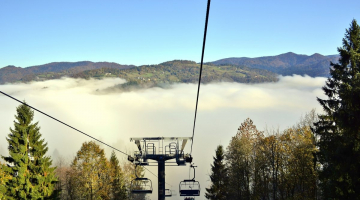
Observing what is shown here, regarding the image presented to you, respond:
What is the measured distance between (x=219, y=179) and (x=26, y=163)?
103 feet

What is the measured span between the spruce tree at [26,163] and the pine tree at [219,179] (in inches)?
1111

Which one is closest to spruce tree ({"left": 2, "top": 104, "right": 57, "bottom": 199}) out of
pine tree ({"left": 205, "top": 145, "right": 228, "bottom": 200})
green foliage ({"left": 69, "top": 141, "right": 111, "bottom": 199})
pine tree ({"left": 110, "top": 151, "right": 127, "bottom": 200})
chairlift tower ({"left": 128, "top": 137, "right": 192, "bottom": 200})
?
chairlift tower ({"left": 128, "top": 137, "right": 192, "bottom": 200})

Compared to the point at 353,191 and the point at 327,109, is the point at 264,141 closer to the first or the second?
the point at 327,109

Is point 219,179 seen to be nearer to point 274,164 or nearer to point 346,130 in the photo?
point 274,164

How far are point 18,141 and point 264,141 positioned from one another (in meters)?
29.5

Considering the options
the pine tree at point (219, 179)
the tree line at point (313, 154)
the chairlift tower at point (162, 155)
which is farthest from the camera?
the pine tree at point (219, 179)

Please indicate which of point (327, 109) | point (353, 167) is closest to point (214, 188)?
point (327, 109)

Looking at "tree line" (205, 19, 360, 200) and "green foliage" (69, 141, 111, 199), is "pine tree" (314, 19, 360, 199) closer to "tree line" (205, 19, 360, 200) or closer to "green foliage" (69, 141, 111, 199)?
"tree line" (205, 19, 360, 200)

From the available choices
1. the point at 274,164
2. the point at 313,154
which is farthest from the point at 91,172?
the point at 313,154

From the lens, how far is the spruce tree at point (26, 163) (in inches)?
1236

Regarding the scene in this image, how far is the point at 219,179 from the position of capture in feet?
182

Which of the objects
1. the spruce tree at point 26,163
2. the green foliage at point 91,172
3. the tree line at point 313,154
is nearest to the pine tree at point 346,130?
the tree line at point 313,154

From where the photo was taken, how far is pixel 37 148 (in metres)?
33.3

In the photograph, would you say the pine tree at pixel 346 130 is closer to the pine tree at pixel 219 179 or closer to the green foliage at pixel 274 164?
the green foliage at pixel 274 164
